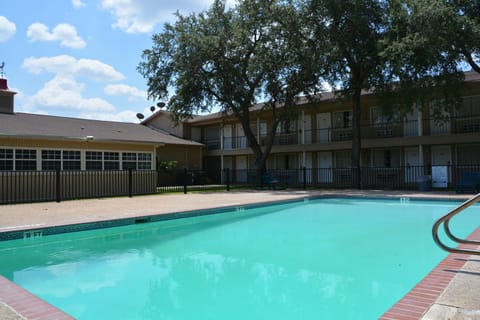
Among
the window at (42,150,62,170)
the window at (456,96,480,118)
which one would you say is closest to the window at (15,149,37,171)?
the window at (42,150,62,170)

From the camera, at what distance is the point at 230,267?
21.9ft

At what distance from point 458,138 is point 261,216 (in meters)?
14.3

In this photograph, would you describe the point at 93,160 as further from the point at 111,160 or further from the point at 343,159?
the point at 343,159

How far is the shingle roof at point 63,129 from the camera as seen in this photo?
17.3m

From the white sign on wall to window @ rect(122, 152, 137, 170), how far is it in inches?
619

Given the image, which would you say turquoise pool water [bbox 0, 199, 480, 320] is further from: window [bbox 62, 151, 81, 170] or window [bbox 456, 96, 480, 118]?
window [bbox 456, 96, 480, 118]

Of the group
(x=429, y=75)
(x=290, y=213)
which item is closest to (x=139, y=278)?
(x=290, y=213)

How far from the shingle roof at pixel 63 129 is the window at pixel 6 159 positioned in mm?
876

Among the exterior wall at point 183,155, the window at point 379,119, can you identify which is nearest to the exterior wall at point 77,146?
the exterior wall at point 183,155

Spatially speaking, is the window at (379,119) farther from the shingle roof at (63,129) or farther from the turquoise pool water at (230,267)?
the turquoise pool water at (230,267)

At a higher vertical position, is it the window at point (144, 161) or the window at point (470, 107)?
the window at point (470, 107)

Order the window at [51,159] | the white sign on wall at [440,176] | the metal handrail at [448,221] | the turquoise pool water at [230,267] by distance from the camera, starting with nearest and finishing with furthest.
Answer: the metal handrail at [448,221], the turquoise pool water at [230,267], the window at [51,159], the white sign on wall at [440,176]

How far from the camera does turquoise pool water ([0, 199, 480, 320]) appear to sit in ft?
15.8

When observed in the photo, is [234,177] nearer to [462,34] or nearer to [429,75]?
[429,75]
